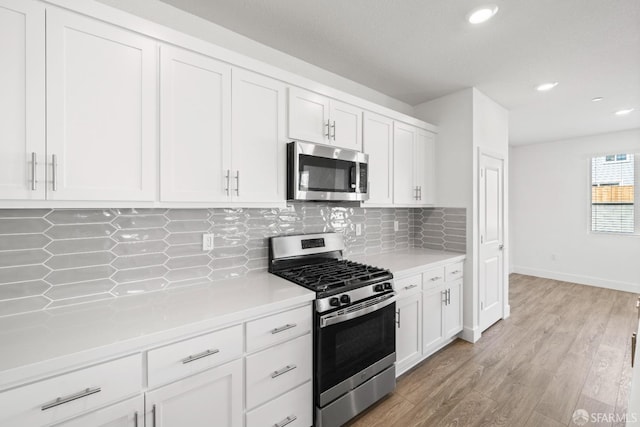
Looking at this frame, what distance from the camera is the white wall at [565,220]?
15.2ft

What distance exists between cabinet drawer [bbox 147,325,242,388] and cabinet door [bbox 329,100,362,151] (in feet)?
5.09

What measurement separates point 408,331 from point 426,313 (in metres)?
0.29

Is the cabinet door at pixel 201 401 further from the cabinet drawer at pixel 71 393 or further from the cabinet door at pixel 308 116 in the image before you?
the cabinet door at pixel 308 116

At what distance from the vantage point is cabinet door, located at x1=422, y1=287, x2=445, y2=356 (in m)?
2.54

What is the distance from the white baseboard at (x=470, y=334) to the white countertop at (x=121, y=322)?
2.28m

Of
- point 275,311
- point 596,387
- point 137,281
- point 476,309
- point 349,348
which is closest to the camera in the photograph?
point 275,311

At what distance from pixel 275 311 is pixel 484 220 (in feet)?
8.89

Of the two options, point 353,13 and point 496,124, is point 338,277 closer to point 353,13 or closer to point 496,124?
point 353,13

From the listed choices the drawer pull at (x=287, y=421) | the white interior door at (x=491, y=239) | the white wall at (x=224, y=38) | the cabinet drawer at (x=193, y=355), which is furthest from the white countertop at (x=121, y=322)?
the white interior door at (x=491, y=239)

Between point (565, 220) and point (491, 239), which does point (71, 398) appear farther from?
point (565, 220)

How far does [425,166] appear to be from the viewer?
124 inches

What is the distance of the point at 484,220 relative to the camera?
10.4ft

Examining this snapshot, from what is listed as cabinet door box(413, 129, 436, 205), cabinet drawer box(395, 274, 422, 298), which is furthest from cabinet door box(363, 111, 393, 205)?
cabinet drawer box(395, 274, 422, 298)

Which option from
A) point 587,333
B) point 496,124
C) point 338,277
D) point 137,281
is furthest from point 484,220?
point 137,281
